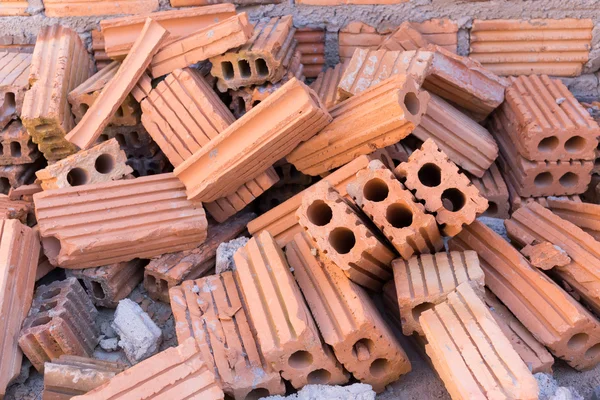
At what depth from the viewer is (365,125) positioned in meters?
3.16

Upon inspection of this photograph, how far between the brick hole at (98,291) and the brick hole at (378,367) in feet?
5.11

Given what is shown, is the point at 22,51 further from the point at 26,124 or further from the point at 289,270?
the point at 289,270

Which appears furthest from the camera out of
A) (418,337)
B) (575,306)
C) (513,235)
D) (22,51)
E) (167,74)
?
(22,51)

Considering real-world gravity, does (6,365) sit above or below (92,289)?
below

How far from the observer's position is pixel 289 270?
9.61ft

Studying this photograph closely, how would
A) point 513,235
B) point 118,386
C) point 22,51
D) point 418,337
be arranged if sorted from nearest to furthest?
point 118,386 → point 418,337 → point 513,235 → point 22,51

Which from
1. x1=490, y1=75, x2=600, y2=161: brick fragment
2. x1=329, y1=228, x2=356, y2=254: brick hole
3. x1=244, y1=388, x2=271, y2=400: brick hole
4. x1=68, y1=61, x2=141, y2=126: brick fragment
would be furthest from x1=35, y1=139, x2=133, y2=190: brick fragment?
x1=490, y1=75, x2=600, y2=161: brick fragment

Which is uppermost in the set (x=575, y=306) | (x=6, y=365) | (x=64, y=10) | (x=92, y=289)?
(x=64, y=10)

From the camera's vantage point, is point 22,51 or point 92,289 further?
point 22,51

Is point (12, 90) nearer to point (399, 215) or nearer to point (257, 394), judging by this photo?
point (257, 394)

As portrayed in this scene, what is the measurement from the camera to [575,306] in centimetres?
269

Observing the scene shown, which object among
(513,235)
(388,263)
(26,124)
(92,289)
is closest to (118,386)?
(92,289)

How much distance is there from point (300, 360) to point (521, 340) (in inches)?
40.0

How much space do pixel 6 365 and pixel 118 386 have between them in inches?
31.5
